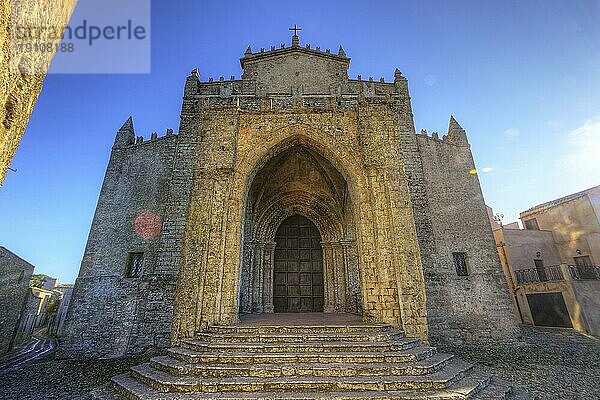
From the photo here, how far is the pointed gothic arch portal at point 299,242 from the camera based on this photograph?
37.3ft

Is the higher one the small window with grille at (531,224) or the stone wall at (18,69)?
the small window with grille at (531,224)

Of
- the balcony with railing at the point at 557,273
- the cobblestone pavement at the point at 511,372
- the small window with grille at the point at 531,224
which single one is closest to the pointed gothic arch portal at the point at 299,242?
the cobblestone pavement at the point at 511,372

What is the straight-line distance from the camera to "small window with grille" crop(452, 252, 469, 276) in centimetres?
1247

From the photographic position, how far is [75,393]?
19.6 ft

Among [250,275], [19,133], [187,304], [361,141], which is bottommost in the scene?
[187,304]

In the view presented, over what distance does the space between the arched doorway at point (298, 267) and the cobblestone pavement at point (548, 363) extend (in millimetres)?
5775

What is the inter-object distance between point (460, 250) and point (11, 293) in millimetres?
23196

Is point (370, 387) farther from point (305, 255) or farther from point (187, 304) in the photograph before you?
point (305, 255)

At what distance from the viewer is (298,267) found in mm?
12719

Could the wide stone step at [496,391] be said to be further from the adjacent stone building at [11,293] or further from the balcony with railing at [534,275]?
the adjacent stone building at [11,293]

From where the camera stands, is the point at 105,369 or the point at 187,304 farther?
the point at 105,369

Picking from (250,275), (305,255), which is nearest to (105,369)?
(250,275)

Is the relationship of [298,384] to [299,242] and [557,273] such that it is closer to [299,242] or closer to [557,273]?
[299,242]

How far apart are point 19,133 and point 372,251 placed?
734 cm
